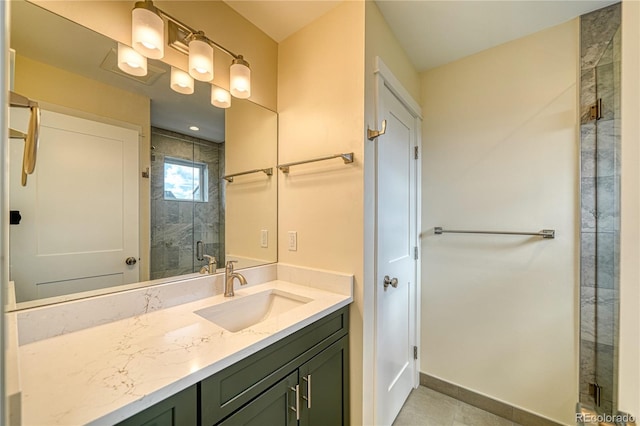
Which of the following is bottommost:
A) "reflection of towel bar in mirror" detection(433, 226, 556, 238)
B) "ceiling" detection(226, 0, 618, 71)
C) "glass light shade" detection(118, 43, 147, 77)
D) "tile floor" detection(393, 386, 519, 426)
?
"tile floor" detection(393, 386, 519, 426)

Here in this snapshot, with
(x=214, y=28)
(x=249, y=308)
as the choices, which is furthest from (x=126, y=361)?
(x=214, y=28)

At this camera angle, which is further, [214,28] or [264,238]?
[264,238]

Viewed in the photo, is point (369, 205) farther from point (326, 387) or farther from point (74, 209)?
point (74, 209)

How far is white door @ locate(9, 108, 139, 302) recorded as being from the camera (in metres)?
0.87

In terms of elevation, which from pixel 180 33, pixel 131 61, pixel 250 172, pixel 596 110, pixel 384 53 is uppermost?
pixel 384 53

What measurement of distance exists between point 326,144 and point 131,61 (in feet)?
3.16

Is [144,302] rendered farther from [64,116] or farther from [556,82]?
[556,82]

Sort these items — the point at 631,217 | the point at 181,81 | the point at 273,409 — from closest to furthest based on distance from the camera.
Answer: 1. the point at 631,217
2. the point at 273,409
3. the point at 181,81

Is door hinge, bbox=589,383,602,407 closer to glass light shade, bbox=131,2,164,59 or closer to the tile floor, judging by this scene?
the tile floor

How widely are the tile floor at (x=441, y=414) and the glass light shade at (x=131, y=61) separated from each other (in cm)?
245

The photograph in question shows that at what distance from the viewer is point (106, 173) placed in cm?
105

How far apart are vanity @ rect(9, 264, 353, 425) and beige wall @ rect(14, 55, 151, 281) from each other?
256mm

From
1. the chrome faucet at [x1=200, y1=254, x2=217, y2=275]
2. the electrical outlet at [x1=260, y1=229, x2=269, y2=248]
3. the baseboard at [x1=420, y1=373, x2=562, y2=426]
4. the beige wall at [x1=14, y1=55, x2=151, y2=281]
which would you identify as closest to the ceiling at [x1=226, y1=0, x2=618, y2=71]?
the beige wall at [x1=14, y1=55, x2=151, y2=281]

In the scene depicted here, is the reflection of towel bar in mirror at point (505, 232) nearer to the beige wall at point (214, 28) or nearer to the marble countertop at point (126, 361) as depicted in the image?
the marble countertop at point (126, 361)
